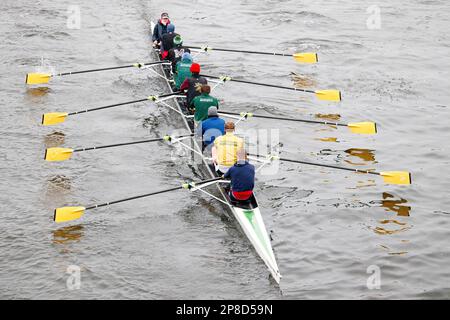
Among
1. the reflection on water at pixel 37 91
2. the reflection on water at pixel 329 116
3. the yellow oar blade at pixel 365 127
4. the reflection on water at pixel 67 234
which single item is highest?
the yellow oar blade at pixel 365 127

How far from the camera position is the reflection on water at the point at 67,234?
1683 centimetres

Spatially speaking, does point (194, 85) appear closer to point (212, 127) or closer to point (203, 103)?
point (203, 103)

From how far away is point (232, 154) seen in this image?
1778 centimetres

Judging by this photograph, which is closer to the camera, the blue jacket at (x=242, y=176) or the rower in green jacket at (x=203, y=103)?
the blue jacket at (x=242, y=176)

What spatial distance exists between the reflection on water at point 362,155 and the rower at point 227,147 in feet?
16.7

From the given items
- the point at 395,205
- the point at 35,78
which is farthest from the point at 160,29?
the point at 395,205

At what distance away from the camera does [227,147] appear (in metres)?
17.7

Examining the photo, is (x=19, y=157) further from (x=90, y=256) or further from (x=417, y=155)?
(x=417, y=155)

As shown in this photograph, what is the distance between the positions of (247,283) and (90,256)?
4.11 m

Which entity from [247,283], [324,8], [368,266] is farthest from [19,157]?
[324,8]

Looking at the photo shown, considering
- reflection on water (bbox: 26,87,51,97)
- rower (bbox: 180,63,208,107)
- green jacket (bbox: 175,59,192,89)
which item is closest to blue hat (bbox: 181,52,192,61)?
green jacket (bbox: 175,59,192,89)

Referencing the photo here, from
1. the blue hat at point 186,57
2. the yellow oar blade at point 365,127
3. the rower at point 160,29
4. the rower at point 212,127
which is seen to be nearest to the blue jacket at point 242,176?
the rower at point 212,127

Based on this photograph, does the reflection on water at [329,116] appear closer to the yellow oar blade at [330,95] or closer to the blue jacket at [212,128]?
the yellow oar blade at [330,95]

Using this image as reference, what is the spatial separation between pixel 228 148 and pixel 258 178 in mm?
2767
